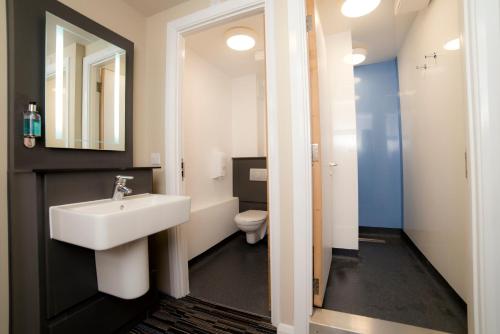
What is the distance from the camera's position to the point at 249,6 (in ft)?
4.28

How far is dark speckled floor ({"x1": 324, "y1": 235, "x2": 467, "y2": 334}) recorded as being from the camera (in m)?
1.29

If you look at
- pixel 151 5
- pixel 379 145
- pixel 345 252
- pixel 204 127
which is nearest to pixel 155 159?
pixel 204 127

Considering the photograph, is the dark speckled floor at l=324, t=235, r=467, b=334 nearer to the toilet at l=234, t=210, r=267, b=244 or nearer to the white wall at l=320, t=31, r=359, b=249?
the white wall at l=320, t=31, r=359, b=249

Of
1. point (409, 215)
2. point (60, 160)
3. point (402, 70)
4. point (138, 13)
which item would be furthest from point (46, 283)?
point (402, 70)

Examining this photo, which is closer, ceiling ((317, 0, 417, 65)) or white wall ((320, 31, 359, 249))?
ceiling ((317, 0, 417, 65))

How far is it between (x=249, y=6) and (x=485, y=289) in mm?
1873

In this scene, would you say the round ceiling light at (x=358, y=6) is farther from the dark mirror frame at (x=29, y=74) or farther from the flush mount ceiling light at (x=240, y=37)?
the dark mirror frame at (x=29, y=74)

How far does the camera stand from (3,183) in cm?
98

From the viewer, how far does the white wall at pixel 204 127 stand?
226 cm

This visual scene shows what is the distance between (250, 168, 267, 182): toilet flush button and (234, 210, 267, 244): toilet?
471 millimetres

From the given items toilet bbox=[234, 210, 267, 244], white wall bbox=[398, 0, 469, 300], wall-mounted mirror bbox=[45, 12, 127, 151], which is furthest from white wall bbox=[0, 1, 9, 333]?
white wall bbox=[398, 0, 469, 300]

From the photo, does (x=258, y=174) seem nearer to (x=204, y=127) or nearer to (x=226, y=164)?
(x=226, y=164)

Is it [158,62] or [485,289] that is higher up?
[158,62]

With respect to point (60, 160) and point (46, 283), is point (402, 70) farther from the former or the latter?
point (46, 283)
